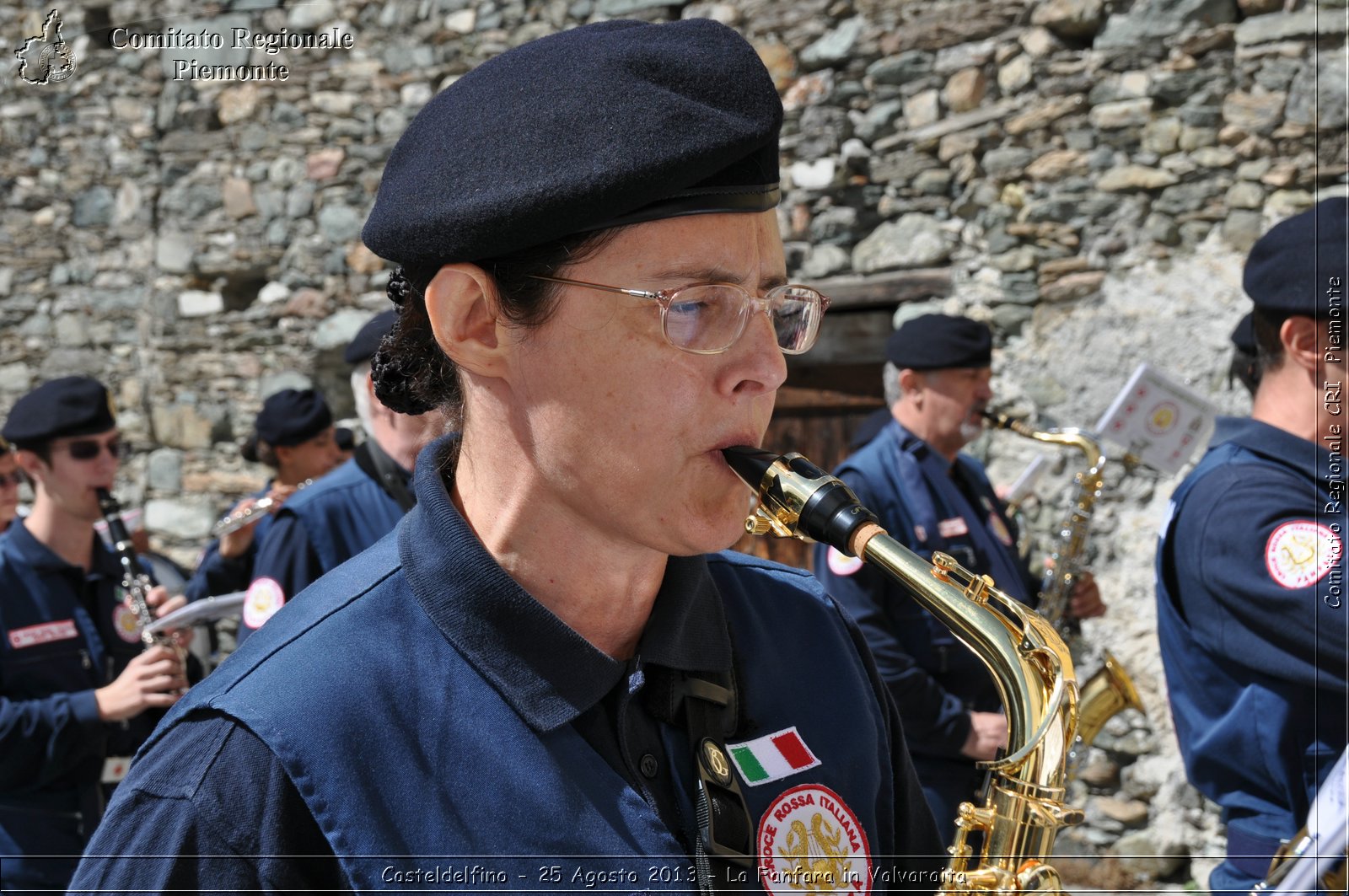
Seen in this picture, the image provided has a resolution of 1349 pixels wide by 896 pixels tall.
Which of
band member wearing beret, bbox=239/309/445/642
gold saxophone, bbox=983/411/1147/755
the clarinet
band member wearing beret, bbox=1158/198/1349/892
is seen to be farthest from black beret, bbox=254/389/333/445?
band member wearing beret, bbox=1158/198/1349/892

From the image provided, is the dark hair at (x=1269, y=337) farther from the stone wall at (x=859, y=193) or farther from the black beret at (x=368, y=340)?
the black beret at (x=368, y=340)

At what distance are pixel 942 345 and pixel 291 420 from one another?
10.3 ft

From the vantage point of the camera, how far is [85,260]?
773 cm

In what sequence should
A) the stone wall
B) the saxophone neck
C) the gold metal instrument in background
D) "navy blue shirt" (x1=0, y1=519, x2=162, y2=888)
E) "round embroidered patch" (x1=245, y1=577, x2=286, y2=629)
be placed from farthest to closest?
the stone wall → the saxophone neck → the gold metal instrument in background → "round embroidered patch" (x1=245, y1=577, x2=286, y2=629) → "navy blue shirt" (x1=0, y1=519, x2=162, y2=888)

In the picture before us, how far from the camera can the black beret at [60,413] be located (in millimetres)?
3855

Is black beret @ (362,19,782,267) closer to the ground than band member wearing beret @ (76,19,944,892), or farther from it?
farther from it

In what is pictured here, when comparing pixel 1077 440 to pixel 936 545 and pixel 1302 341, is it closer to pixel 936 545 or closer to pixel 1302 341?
pixel 936 545

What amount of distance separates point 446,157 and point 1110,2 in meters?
4.97

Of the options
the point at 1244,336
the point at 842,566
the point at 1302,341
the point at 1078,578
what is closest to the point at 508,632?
the point at 1302,341

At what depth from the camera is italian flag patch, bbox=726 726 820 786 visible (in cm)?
136

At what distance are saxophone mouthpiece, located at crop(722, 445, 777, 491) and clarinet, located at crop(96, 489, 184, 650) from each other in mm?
2915

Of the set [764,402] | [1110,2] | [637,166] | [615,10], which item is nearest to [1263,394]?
[764,402]

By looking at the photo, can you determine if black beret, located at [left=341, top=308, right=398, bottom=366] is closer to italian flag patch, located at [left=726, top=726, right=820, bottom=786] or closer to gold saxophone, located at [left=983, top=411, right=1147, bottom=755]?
gold saxophone, located at [left=983, top=411, right=1147, bottom=755]

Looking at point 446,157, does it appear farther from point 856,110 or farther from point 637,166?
point 856,110
